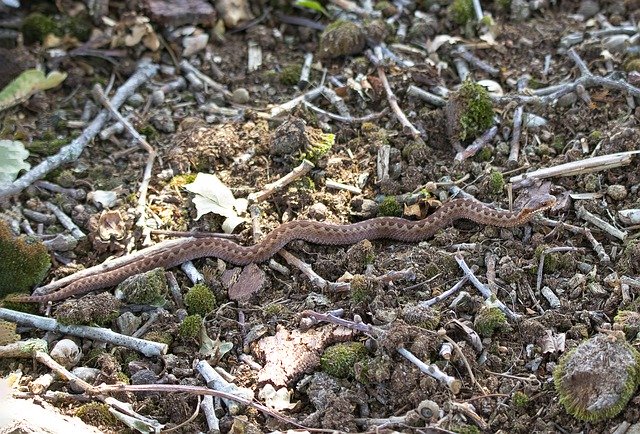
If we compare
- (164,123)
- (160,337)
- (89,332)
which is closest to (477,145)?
(164,123)

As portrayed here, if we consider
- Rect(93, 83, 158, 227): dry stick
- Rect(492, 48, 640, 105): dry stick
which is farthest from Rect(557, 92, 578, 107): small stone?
Rect(93, 83, 158, 227): dry stick

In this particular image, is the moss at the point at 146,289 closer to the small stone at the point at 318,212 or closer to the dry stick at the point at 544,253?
the small stone at the point at 318,212

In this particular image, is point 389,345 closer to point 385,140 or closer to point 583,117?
point 385,140

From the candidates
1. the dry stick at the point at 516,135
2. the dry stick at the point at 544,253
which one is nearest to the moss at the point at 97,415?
the dry stick at the point at 544,253

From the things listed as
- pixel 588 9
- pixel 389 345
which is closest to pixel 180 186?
pixel 389 345

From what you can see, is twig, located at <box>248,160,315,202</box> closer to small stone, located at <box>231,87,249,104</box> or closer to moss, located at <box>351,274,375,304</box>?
small stone, located at <box>231,87,249,104</box>

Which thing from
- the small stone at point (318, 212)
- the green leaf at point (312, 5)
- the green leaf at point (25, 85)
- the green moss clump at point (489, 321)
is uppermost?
the green leaf at point (312, 5)
